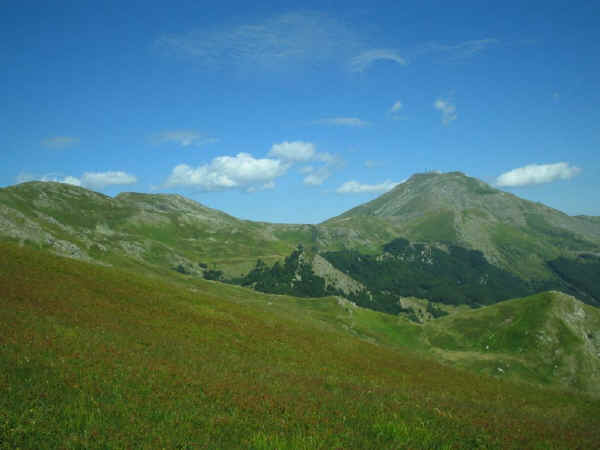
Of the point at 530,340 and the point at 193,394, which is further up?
the point at 193,394

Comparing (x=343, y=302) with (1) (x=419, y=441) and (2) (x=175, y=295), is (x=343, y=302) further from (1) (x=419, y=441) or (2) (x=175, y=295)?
(1) (x=419, y=441)

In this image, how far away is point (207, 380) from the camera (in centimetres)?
1570

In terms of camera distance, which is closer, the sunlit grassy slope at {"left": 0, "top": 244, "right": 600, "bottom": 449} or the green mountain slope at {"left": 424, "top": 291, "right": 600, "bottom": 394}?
the sunlit grassy slope at {"left": 0, "top": 244, "right": 600, "bottom": 449}

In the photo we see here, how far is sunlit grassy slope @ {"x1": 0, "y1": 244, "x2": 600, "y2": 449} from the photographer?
410 inches

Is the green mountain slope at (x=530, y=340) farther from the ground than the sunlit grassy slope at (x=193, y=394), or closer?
closer

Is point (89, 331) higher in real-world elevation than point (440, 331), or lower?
higher

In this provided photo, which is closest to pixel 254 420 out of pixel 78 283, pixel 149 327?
pixel 149 327

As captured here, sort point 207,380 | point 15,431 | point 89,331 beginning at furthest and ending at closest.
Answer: point 89,331 → point 207,380 → point 15,431

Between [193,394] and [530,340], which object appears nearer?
[193,394]

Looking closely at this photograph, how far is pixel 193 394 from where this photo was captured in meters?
13.7

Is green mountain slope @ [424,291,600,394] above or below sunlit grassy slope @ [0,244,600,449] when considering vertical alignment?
below

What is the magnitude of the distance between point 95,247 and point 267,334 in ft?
377

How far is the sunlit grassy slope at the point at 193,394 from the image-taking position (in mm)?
10414

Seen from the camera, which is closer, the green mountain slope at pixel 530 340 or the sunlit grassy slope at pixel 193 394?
the sunlit grassy slope at pixel 193 394
